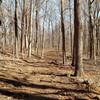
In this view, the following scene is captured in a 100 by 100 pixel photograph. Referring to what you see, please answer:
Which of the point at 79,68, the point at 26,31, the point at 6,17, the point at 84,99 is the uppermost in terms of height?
the point at 6,17

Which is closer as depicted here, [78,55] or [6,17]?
[78,55]

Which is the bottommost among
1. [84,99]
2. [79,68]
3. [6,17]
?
[84,99]

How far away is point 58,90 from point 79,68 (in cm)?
343

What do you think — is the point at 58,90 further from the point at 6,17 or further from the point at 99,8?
the point at 99,8

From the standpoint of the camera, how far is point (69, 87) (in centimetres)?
1055

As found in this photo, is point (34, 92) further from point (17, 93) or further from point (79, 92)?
point (79, 92)

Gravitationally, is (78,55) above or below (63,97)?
above

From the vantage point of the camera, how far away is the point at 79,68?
13.1 metres

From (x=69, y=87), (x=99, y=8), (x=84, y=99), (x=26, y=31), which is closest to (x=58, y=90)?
(x=69, y=87)

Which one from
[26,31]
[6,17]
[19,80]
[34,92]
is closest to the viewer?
[34,92]

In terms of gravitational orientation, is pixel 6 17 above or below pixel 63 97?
above

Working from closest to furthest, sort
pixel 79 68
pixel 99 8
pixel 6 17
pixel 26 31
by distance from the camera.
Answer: pixel 79 68, pixel 26 31, pixel 6 17, pixel 99 8

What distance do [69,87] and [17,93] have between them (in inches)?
95.9

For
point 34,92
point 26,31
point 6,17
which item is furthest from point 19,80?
point 6,17
